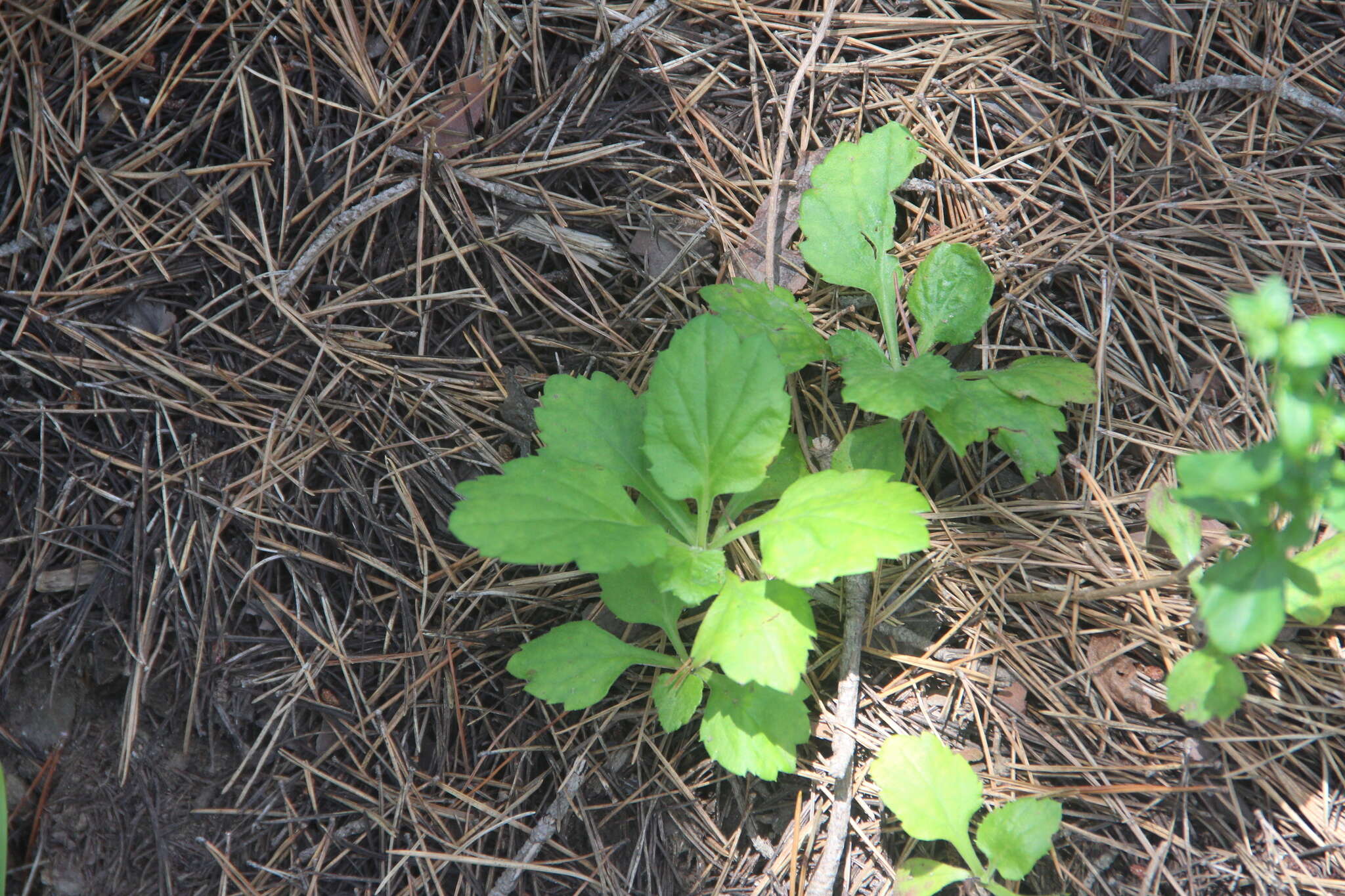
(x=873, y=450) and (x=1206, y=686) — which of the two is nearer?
(x=1206, y=686)

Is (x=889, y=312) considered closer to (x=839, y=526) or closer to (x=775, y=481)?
(x=775, y=481)

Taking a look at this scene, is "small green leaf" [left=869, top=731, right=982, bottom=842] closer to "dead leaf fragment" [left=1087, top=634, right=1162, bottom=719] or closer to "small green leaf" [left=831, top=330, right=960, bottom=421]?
"dead leaf fragment" [left=1087, top=634, right=1162, bottom=719]

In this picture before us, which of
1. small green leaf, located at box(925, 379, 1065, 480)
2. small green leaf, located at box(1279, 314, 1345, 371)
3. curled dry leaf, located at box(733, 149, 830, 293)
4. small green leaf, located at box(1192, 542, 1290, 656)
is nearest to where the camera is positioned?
small green leaf, located at box(1279, 314, 1345, 371)

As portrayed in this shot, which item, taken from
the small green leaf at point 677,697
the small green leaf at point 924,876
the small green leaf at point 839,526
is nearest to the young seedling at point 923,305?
the small green leaf at point 839,526

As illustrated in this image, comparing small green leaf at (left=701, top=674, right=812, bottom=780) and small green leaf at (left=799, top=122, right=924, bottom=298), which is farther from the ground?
small green leaf at (left=799, top=122, right=924, bottom=298)

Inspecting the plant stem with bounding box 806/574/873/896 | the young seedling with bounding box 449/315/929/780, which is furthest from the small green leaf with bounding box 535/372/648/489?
the plant stem with bounding box 806/574/873/896

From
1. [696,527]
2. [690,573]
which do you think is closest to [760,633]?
[690,573]
